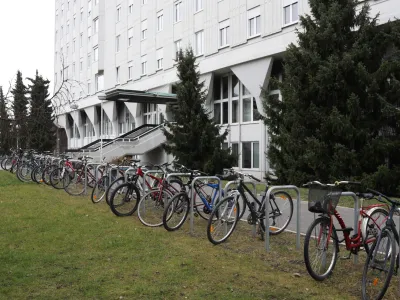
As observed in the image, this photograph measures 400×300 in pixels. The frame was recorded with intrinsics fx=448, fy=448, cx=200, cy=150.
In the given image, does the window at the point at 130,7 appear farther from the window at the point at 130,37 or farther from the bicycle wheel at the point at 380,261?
the bicycle wheel at the point at 380,261

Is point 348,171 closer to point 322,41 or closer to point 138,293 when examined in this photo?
point 322,41

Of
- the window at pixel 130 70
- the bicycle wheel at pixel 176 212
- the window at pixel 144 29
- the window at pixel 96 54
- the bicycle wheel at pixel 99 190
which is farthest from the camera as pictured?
the window at pixel 96 54

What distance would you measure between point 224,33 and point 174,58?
17.4 ft

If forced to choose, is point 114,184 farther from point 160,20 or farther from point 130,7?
point 130,7

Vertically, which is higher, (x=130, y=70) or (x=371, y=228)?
(x=130, y=70)

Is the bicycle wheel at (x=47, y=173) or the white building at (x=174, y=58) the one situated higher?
the white building at (x=174, y=58)

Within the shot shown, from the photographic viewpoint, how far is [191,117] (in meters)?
21.2

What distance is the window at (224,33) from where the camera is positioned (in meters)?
26.0

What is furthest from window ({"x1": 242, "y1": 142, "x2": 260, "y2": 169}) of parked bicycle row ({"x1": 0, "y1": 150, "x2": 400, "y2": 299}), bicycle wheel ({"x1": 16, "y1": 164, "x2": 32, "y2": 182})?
parked bicycle row ({"x1": 0, "y1": 150, "x2": 400, "y2": 299})

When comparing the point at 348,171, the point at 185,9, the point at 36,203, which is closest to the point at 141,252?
the point at 36,203

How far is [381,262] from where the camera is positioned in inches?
171

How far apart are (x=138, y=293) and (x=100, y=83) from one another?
140 feet

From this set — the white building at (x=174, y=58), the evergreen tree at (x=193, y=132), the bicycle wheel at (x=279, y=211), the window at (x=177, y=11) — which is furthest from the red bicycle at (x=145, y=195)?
the window at (x=177, y=11)

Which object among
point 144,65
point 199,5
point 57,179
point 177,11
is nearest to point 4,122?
point 57,179
